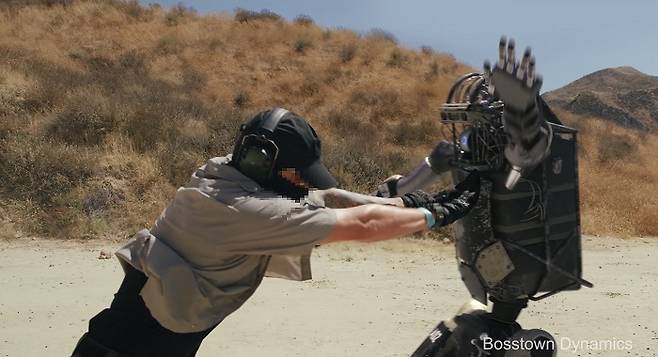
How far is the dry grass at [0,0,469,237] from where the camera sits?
11172 mm

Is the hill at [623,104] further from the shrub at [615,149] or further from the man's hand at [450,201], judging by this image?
the man's hand at [450,201]

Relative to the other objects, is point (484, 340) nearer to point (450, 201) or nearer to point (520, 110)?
point (450, 201)

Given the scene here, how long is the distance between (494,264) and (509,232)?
14 centimetres

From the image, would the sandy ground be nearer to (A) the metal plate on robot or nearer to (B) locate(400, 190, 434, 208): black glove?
(A) the metal plate on robot

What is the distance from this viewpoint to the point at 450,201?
2.23m

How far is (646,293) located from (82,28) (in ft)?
73.1

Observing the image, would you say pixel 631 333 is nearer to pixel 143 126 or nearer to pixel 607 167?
pixel 143 126

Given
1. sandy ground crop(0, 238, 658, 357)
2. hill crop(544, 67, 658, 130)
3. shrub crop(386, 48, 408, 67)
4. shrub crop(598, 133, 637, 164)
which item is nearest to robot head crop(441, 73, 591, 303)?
sandy ground crop(0, 238, 658, 357)

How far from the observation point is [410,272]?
27.2 feet

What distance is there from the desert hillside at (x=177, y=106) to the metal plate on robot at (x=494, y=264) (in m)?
8.61

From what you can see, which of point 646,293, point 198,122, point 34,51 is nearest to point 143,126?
point 198,122

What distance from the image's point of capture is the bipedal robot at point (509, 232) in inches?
91.9

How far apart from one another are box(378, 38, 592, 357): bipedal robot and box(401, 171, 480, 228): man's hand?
0.07m

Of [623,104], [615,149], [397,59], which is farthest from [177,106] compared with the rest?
[623,104]
